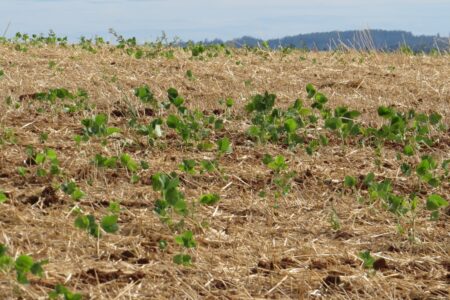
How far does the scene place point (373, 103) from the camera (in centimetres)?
825

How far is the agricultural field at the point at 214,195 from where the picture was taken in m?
3.61

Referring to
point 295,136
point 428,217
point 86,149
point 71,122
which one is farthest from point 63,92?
point 428,217

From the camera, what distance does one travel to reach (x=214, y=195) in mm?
4430

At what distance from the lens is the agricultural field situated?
3611mm

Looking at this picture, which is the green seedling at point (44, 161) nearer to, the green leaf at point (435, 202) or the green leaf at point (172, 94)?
the green leaf at point (172, 94)

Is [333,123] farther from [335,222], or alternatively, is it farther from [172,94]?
[335,222]

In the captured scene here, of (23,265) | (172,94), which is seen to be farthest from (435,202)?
(172,94)

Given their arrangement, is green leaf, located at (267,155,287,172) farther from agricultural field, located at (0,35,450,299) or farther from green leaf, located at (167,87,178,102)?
green leaf, located at (167,87,178,102)

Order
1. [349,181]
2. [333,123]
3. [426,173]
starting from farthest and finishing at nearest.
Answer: [333,123] < [426,173] < [349,181]

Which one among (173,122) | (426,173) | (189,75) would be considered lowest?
(426,173)

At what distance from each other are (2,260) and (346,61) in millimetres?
8619

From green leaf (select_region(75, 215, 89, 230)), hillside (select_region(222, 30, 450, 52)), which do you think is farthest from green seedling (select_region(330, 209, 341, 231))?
hillside (select_region(222, 30, 450, 52))

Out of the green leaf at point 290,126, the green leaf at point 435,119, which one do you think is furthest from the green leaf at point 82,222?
the green leaf at point 435,119

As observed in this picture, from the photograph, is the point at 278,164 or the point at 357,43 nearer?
the point at 278,164
